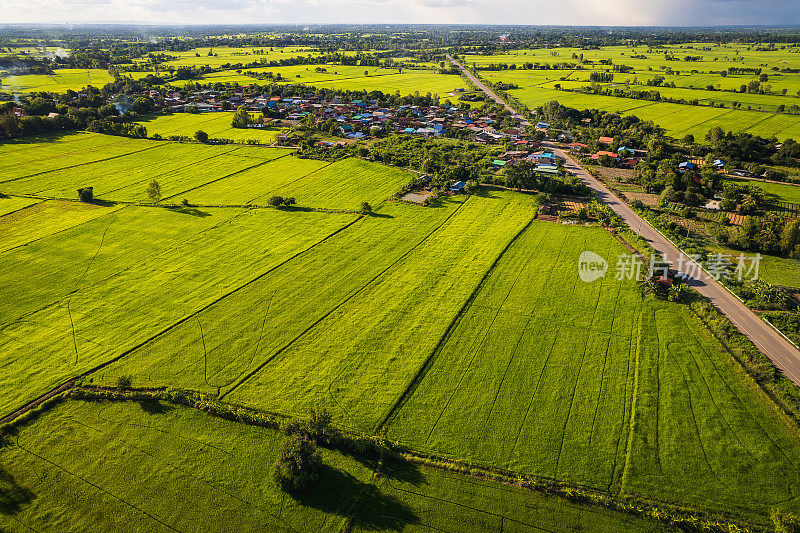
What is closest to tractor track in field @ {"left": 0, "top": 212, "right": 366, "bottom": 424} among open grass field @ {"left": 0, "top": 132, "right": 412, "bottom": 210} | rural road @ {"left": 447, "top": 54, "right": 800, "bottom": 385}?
open grass field @ {"left": 0, "top": 132, "right": 412, "bottom": 210}

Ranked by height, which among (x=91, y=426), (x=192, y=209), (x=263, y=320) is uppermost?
(x=192, y=209)

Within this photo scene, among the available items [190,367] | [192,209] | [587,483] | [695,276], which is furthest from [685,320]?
[192,209]

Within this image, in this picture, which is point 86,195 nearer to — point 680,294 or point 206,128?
point 206,128

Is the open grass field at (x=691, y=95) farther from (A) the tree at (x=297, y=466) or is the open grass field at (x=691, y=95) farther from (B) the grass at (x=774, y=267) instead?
(A) the tree at (x=297, y=466)

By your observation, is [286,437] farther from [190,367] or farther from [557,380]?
[557,380]

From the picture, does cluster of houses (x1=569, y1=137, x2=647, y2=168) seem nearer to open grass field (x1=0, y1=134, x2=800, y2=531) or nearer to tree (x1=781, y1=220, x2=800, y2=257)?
open grass field (x1=0, y1=134, x2=800, y2=531)
